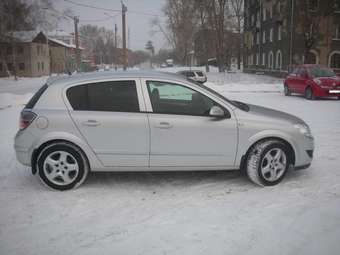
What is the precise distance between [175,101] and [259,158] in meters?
1.42

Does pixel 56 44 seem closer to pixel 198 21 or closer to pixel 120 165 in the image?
pixel 198 21

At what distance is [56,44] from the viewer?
7975 cm

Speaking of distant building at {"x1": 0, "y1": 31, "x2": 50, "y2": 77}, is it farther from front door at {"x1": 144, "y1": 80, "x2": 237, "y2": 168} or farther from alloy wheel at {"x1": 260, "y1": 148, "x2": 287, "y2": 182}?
alloy wheel at {"x1": 260, "y1": 148, "x2": 287, "y2": 182}

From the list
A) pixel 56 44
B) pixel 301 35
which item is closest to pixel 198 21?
pixel 301 35

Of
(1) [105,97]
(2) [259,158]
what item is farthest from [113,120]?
(2) [259,158]

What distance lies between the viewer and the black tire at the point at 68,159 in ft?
16.4

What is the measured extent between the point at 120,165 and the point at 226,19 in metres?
50.3

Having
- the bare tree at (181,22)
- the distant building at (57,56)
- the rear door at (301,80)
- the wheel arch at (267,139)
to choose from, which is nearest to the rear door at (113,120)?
the wheel arch at (267,139)

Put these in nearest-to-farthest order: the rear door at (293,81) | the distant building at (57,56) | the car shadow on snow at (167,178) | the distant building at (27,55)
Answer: the car shadow on snow at (167,178)
the rear door at (293,81)
the distant building at (27,55)
the distant building at (57,56)

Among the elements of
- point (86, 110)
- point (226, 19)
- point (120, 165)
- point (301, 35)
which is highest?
point (226, 19)

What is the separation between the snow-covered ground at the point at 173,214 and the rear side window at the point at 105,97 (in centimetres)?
116

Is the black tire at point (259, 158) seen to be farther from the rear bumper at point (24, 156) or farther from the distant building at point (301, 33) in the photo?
the distant building at point (301, 33)

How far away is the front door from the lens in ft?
16.5

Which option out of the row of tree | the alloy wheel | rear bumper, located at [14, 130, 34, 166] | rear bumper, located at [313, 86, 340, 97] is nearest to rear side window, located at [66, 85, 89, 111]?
rear bumper, located at [14, 130, 34, 166]
